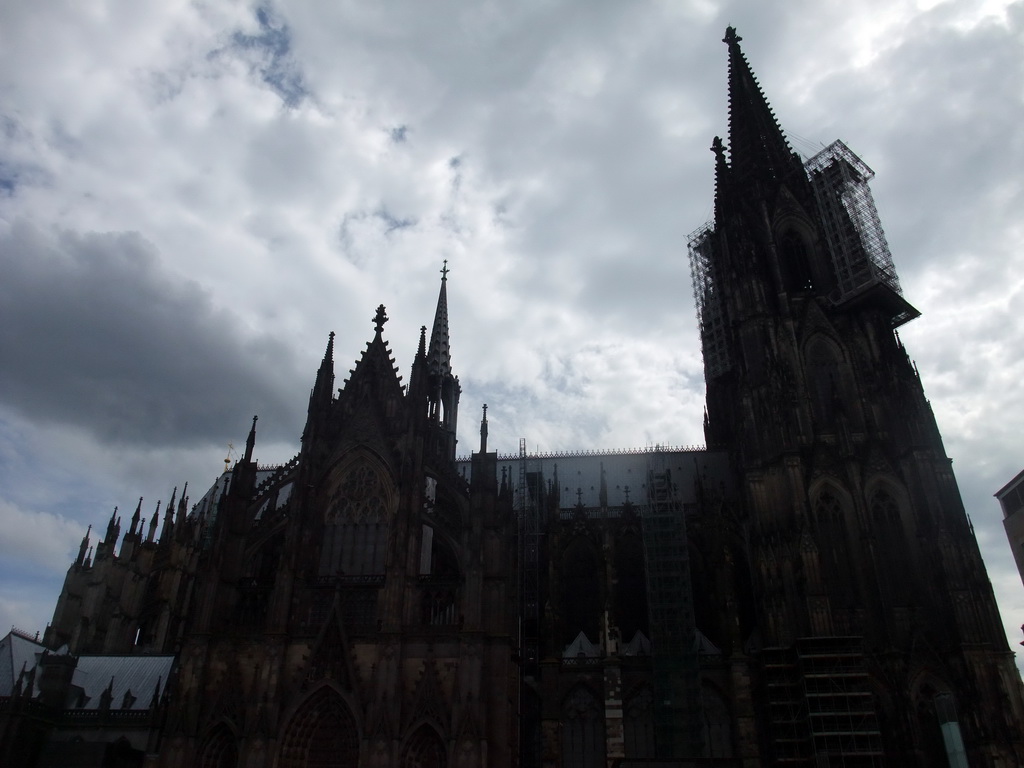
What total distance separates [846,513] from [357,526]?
851 inches

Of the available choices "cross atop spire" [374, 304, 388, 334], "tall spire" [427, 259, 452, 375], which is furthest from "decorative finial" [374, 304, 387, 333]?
"tall spire" [427, 259, 452, 375]

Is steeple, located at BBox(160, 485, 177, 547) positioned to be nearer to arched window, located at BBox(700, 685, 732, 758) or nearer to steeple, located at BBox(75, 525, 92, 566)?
steeple, located at BBox(75, 525, 92, 566)

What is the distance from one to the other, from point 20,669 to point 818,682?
34633 millimetres

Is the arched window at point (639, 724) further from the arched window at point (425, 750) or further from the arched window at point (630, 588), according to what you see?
the arched window at point (425, 750)

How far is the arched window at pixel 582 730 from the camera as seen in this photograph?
108 feet

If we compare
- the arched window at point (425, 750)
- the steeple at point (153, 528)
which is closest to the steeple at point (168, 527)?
the steeple at point (153, 528)

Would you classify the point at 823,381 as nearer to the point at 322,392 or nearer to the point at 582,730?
the point at 582,730

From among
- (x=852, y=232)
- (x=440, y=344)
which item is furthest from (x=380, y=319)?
(x=852, y=232)

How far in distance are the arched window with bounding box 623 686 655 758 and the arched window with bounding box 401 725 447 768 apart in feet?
32.2

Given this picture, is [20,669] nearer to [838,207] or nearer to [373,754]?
[373,754]

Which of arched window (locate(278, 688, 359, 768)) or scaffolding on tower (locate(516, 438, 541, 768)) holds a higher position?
scaffolding on tower (locate(516, 438, 541, 768))

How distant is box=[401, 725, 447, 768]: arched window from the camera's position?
86.4 ft

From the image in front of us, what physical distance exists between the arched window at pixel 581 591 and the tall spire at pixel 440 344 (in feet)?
50.4

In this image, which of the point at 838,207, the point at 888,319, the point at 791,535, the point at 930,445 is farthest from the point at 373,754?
the point at 838,207
